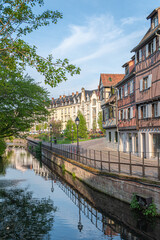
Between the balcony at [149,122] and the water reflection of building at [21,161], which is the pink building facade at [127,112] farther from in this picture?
the water reflection of building at [21,161]

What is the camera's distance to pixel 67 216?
46.3 ft

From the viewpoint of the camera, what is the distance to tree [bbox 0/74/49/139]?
72.7 ft

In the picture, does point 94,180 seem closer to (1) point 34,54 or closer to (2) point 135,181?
(2) point 135,181

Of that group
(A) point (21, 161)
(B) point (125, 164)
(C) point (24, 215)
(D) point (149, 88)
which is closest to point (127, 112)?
(D) point (149, 88)

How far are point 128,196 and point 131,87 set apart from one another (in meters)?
15.1

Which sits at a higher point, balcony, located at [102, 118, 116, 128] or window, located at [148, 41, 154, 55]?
window, located at [148, 41, 154, 55]

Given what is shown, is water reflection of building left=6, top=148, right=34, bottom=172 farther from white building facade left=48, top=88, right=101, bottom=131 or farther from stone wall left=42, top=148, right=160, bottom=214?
white building facade left=48, top=88, right=101, bottom=131

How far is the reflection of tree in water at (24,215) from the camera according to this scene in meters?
11.5

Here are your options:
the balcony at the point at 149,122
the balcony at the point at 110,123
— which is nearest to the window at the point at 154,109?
the balcony at the point at 149,122

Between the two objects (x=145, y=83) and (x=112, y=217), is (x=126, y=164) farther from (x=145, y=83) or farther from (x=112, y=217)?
(x=145, y=83)

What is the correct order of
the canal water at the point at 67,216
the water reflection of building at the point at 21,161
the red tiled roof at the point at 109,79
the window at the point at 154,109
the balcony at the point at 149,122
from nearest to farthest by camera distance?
the canal water at the point at 67,216
the balcony at the point at 149,122
the window at the point at 154,109
the water reflection of building at the point at 21,161
the red tiled roof at the point at 109,79

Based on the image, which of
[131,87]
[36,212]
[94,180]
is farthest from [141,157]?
[131,87]

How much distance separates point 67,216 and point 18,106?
12.7 m

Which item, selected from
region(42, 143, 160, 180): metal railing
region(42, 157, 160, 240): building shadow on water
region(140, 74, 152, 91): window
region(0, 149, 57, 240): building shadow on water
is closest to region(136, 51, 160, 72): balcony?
region(140, 74, 152, 91): window
